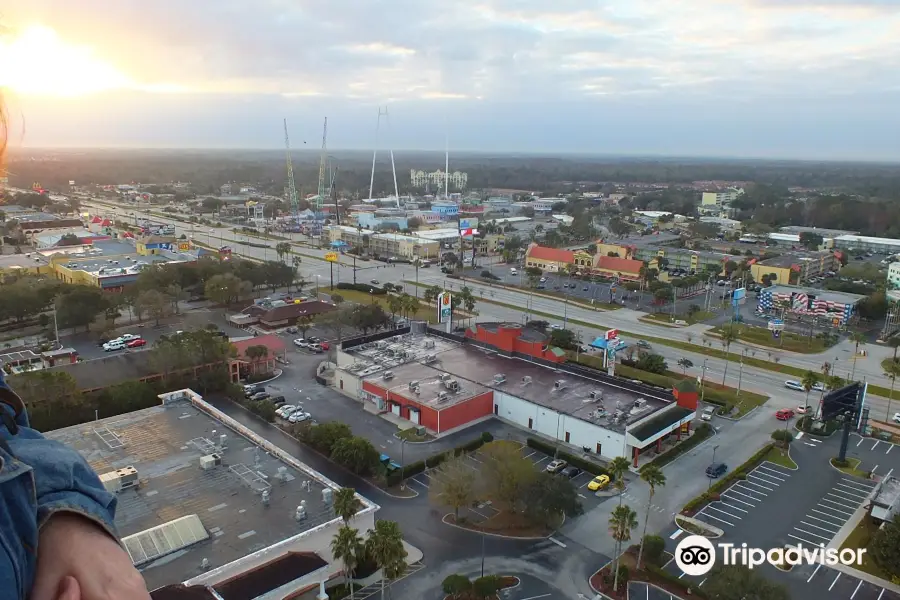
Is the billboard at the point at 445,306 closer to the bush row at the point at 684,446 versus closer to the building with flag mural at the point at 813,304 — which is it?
the bush row at the point at 684,446

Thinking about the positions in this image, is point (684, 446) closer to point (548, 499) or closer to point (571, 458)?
point (571, 458)

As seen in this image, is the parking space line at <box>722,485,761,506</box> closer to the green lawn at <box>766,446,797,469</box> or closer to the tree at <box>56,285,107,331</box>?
the green lawn at <box>766,446,797,469</box>

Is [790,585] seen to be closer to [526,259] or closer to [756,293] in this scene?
[756,293]

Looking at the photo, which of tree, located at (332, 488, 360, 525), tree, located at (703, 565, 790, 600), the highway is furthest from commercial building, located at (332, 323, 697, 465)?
tree, located at (332, 488, 360, 525)

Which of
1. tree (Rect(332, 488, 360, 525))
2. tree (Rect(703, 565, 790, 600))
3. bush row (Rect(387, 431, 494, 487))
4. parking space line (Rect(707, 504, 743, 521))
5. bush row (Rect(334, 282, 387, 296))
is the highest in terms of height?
tree (Rect(332, 488, 360, 525))

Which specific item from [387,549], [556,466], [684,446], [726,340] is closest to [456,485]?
[387,549]
